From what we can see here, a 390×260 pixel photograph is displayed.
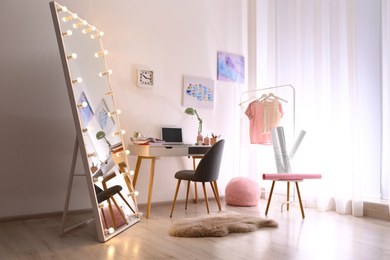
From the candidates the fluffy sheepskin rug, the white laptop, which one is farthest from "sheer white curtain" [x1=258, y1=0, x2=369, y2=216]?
the white laptop

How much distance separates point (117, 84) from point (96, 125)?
119cm

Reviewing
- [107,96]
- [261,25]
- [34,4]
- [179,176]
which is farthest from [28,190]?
[261,25]

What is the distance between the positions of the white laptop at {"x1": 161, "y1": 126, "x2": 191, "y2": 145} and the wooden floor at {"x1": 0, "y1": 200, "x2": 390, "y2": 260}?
1093 mm

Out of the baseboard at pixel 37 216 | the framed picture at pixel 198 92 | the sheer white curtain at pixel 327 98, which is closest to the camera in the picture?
the baseboard at pixel 37 216

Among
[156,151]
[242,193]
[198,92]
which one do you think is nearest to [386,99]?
[242,193]

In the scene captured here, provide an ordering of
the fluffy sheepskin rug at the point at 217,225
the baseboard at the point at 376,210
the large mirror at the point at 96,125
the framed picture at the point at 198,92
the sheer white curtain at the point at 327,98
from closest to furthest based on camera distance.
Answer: the large mirror at the point at 96,125, the fluffy sheepskin rug at the point at 217,225, the baseboard at the point at 376,210, the sheer white curtain at the point at 327,98, the framed picture at the point at 198,92

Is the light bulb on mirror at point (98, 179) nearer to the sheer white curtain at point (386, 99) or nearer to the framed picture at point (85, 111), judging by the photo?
the framed picture at point (85, 111)

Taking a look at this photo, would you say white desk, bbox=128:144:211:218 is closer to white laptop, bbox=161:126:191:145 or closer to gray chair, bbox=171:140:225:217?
gray chair, bbox=171:140:225:217

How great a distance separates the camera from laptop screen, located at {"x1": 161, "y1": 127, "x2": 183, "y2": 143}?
14.3 ft

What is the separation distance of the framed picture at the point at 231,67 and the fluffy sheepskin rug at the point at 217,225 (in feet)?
7.21

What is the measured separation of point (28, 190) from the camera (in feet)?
11.3

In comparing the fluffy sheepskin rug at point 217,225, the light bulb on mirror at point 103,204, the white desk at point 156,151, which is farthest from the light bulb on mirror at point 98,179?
the white desk at point 156,151

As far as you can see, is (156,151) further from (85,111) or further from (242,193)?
(242,193)

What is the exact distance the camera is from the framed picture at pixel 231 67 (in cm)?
502
